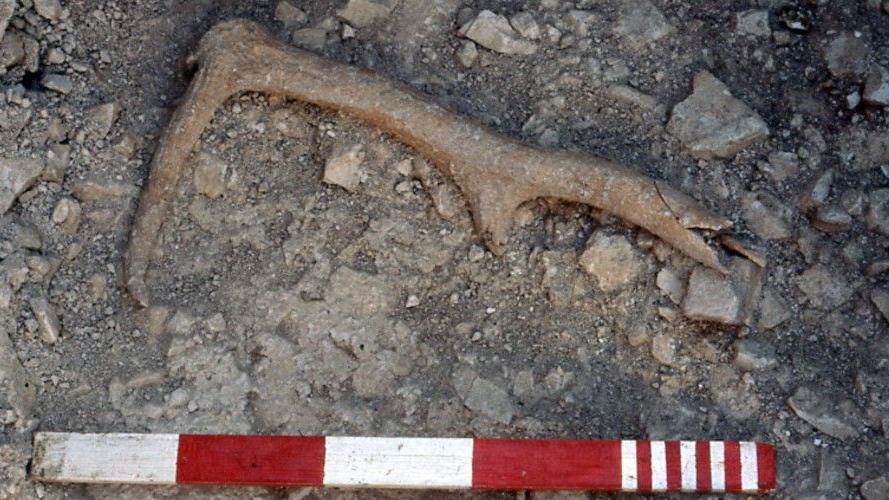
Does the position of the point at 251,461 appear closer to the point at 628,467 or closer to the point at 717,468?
the point at 628,467

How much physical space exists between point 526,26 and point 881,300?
1501mm

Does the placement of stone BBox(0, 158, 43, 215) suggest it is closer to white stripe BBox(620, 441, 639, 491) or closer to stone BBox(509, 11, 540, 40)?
stone BBox(509, 11, 540, 40)

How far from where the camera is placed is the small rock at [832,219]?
4312 millimetres

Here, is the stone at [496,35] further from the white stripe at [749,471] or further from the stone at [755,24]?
the white stripe at [749,471]

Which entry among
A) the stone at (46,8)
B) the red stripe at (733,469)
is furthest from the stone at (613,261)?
the stone at (46,8)

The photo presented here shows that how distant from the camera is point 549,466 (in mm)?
4137

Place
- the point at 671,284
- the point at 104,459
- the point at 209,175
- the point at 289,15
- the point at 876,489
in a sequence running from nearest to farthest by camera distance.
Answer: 1. the point at 876,489
2. the point at 104,459
3. the point at 671,284
4. the point at 209,175
5. the point at 289,15

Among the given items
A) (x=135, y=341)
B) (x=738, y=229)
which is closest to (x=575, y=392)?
(x=738, y=229)

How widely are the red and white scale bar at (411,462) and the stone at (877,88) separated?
3.99ft

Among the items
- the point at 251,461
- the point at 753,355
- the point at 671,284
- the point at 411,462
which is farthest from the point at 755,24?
the point at 251,461

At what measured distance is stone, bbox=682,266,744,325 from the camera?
4.20 metres

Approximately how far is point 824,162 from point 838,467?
102cm

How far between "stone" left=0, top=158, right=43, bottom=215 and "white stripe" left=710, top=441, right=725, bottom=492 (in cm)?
240

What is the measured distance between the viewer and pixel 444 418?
4.26 m
